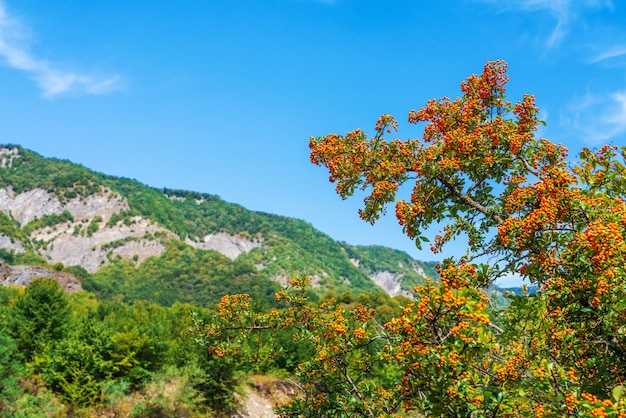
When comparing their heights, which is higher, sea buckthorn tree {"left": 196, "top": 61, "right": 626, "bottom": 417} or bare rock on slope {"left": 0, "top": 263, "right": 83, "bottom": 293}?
sea buckthorn tree {"left": 196, "top": 61, "right": 626, "bottom": 417}

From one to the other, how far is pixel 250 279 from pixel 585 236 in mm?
161721

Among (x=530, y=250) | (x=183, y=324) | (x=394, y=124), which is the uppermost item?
(x=394, y=124)

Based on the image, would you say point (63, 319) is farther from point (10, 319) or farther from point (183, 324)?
point (183, 324)

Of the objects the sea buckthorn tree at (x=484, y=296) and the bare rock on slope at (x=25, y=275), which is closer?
the sea buckthorn tree at (x=484, y=296)

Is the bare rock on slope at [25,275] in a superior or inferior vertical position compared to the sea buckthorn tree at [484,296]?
inferior

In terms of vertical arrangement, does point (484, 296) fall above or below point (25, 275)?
above

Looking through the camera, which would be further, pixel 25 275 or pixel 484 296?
pixel 25 275

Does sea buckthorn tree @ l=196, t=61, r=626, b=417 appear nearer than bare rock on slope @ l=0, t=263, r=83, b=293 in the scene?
Yes

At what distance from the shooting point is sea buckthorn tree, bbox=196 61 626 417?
12.6 ft

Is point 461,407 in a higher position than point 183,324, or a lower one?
higher

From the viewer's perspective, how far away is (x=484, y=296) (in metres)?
3.93

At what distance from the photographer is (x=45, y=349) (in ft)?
110

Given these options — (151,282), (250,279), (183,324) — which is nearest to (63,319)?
(183,324)

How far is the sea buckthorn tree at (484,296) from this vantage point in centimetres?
386
